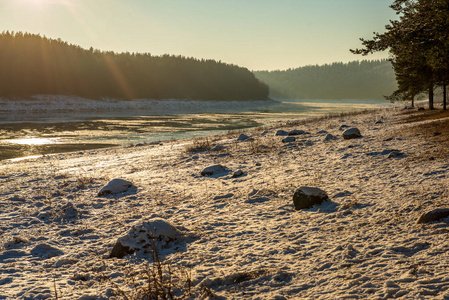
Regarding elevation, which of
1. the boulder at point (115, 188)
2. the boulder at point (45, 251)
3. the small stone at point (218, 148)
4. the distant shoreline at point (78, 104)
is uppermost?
the distant shoreline at point (78, 104)

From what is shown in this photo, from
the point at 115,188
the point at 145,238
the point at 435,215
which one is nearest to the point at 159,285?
the point at 145,238

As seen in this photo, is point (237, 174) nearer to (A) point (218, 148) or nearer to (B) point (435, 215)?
(A) point (218, 148)

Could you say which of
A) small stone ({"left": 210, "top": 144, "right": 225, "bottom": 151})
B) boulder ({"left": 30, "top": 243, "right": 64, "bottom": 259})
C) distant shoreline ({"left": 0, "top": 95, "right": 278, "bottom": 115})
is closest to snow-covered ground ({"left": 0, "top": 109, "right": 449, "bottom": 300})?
boulder ({"left": 30, "top": 243, "right": 64, "bottom": 259})

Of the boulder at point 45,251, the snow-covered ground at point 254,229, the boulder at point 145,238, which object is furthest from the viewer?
the boulder at point 45,251

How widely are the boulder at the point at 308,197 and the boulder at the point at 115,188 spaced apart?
17.6ft

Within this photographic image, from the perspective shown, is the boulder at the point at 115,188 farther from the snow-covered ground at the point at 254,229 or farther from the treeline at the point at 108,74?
the treeline at the point at 108,74

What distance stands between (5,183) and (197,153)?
764 centimetres

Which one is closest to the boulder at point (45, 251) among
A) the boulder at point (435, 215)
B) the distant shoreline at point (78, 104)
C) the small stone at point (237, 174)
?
the small stone at point (237, 174)

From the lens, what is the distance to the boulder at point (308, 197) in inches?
284

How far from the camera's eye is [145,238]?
20.3 ft

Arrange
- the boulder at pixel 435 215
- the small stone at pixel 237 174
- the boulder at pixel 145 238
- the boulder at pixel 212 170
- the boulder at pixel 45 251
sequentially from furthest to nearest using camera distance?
the boulder at pixel 212 170
the small stone at pixel 237 174
the boulder at pixel 45 251
the boulder at pixel 145 238
the boulder at pixel 435 215

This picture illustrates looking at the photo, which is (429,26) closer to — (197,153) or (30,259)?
(197,153)

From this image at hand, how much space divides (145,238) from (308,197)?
350 centimetres

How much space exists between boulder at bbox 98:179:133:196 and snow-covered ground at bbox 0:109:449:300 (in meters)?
0.24
